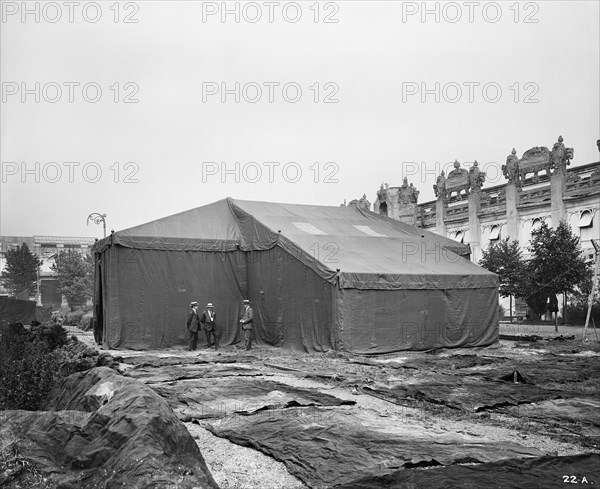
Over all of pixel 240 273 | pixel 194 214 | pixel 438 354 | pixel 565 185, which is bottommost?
pixel 438 354

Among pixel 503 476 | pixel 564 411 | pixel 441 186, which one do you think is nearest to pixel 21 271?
pixel 441 186

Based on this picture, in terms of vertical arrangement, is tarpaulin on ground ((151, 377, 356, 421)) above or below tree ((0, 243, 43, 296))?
below

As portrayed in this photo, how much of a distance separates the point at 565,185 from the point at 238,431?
33.2 m

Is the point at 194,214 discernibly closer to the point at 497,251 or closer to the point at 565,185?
the point at 497,251

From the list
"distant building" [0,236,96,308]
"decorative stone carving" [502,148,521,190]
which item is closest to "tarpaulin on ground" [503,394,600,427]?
"decorative stone carving" [502,148,521,190]

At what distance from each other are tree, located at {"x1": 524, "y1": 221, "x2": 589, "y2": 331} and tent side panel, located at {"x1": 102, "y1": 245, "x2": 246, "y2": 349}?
566 inches

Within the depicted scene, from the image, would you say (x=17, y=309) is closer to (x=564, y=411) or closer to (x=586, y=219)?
(x=564, y=411)

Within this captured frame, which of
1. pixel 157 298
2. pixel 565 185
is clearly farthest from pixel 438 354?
pixel 565 185

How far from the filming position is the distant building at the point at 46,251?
236 ft

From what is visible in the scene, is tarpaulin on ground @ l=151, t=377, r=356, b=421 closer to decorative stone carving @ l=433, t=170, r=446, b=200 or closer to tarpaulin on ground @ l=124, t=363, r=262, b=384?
tarpaulin on ground @ l=124, t=363, r=262, b=384

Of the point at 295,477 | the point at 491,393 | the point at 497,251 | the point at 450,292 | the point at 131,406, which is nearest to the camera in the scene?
the point at 131,406

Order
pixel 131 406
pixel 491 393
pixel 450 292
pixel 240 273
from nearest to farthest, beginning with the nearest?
1. pixel 131 406
2. pixel 491 393
3. pixel 450 292
4. pixel 240 273

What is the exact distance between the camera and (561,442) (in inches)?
256

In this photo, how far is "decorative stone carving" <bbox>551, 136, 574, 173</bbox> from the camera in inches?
1394
